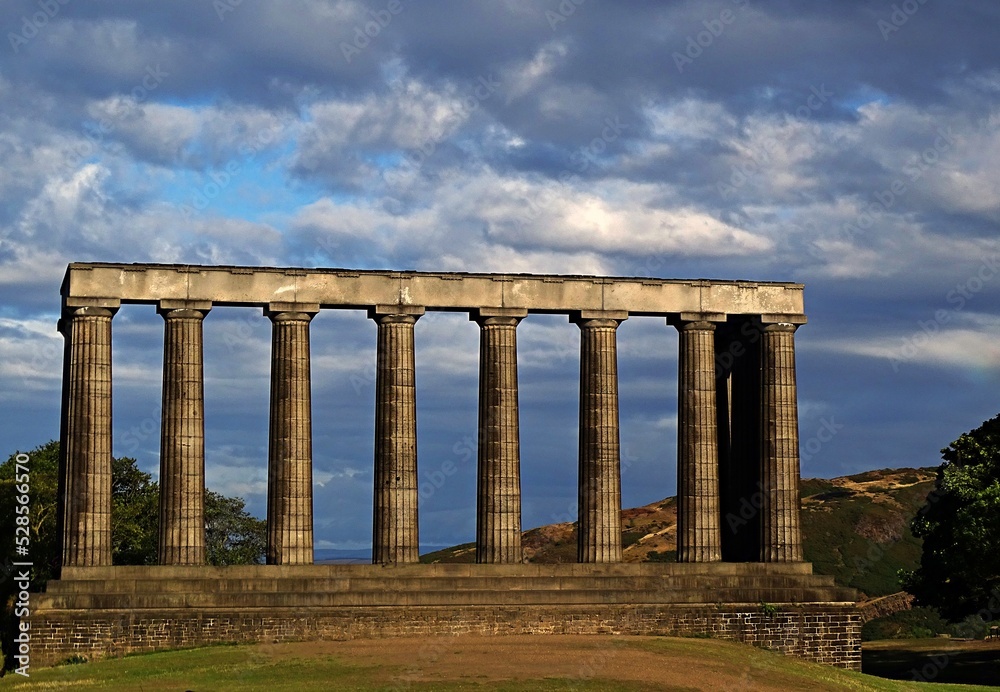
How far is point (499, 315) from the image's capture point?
6812cm

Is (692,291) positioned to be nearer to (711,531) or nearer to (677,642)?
(711,531)

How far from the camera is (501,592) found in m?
63.3

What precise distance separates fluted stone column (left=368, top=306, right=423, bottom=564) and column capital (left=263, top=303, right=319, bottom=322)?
9.53 feet

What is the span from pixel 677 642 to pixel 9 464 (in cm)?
5625

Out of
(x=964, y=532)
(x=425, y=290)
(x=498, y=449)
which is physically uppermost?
(x=425, y=290)

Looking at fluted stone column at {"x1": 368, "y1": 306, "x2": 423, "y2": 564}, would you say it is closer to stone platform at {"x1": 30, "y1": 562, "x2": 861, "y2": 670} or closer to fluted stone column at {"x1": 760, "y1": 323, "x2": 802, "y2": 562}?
stone platform at {"x1": 30, "y1": 562, "x2": 861, "y2": 670}

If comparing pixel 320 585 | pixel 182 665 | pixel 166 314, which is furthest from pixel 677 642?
pixel 166 314

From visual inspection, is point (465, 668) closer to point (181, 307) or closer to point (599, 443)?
point (599, 443)

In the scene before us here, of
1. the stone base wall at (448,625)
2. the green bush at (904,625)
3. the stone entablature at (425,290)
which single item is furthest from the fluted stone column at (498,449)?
the green bush at (904,625)

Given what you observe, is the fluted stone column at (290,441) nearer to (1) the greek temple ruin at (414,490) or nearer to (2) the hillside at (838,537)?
(1) the greek temple ruin at (414,490)

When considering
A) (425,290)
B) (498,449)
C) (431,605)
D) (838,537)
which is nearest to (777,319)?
(498,449)

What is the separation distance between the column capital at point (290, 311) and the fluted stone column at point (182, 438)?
2.91m

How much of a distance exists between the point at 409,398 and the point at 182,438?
10.4 m

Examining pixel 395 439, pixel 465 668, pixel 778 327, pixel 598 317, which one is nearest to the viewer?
pixel 465 668
